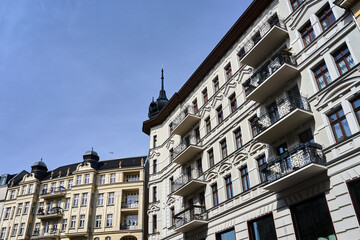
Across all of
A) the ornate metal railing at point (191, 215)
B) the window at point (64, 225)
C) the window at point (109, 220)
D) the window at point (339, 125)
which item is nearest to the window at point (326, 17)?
the window at point (339, 125)

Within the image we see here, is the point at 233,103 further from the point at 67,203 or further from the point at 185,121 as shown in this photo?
the point at 67,203

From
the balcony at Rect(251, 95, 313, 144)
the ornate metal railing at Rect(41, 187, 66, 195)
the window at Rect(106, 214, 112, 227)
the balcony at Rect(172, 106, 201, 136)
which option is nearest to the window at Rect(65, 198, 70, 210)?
the ornate metal railing at Rect(41, 187, 66, 195)

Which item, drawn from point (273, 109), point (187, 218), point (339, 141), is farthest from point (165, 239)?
point (339, 141)

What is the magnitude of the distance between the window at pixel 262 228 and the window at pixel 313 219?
5.29ft

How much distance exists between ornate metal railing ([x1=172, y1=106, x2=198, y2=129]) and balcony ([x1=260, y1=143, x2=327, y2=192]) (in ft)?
40.7

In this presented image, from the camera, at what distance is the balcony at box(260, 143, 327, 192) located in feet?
48.1

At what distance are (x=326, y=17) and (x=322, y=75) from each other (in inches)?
126

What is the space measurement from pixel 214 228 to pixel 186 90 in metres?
13.4

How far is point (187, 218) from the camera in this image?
23.4 meters

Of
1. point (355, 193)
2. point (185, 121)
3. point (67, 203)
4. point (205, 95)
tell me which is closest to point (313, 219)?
point (355, 193)

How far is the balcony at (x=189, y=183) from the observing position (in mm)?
23491

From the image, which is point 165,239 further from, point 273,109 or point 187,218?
point 273,109

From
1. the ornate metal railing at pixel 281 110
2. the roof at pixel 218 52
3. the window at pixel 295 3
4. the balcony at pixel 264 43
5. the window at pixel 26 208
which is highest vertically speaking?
the roof at pixel 218 52

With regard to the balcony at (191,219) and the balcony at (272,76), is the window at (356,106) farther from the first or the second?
the balcony at (191,219)
